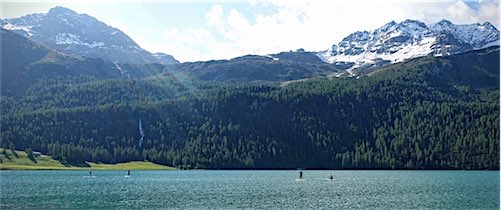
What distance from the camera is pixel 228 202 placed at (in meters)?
90.9

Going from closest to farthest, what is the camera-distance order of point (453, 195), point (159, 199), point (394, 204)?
point (394, 204) < point (159, 199) < point (453, 195)

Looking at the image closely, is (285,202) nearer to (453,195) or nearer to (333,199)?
(333,199)

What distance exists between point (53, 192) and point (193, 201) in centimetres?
2966

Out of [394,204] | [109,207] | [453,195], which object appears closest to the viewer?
[109,207]

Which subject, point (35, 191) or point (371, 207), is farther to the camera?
point (35, 191)

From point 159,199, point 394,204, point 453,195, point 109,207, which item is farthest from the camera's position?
point 453,195

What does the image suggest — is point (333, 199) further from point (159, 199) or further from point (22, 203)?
point (22, 203)

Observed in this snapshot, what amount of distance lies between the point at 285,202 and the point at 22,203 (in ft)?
120

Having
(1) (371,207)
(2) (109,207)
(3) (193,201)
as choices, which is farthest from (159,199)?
(1) (371,207)

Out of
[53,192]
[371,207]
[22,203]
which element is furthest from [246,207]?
[53,192]

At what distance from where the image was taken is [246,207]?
8381cm

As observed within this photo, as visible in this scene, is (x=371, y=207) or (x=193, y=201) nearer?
(x=371, y=207)

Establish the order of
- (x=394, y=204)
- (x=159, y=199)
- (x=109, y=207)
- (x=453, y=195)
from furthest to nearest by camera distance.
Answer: (x=453, y=195) < (x=159, y=199) < (x=394, y=204) < (x=109, y=207)

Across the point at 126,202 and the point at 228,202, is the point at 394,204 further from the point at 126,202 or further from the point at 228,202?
the point at 126,202
